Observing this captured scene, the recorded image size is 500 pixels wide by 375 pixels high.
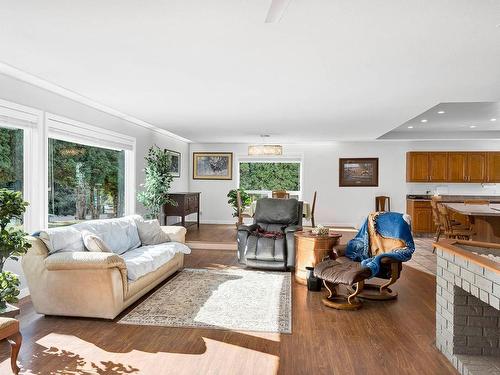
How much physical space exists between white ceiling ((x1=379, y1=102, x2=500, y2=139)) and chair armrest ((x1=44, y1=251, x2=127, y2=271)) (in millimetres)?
5351

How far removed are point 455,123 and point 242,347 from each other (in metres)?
7.10

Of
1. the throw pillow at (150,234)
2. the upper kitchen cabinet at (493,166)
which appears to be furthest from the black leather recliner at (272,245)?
the upper kitchen cabinet at (493,166)

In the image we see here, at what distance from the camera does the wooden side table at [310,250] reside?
477 cm

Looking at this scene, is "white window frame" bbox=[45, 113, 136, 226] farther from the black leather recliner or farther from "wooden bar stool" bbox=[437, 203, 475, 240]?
"wooden bar stool" bbox=[437, 203, 475, 240]

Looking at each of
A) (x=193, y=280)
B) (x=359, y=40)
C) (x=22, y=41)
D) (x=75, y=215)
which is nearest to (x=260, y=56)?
(x=359, y=40)

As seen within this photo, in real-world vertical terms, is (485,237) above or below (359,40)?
below

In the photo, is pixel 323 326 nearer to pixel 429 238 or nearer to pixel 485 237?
pixel 485 237

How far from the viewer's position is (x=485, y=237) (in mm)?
5535

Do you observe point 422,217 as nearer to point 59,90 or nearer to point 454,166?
point 454,166

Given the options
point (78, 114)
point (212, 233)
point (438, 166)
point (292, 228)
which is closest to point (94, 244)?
point (78, 114)

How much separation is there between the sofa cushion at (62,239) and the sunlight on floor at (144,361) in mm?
920

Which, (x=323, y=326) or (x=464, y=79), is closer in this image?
(x=323, y=326)

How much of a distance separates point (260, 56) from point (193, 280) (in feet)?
9.70

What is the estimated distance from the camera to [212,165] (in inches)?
412
